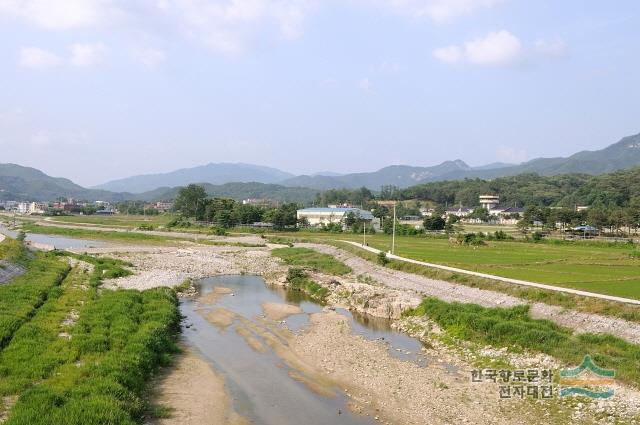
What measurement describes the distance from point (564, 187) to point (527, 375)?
19667cm

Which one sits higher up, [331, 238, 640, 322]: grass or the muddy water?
[331, 238, 640, 322]: grass

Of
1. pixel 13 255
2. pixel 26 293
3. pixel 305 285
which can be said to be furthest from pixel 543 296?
pixel 13 255

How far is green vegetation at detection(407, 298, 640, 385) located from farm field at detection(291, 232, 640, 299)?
20.7 feet

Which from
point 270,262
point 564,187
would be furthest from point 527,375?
point 564,187

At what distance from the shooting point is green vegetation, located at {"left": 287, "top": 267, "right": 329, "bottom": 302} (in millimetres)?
40250

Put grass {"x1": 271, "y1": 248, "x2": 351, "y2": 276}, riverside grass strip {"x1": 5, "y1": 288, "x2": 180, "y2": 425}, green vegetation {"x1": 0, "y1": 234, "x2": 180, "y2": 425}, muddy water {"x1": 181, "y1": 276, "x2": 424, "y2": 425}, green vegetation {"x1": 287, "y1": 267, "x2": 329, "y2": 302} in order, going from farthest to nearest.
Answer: grass {"x1": 271, "y1": 248, "x2": 351, "y2": 276}, green vegetation {"x1": 287, "y1": 267, "x2": 329, "y2": 302}, muddy water {"x1": 181, "y1": 276, "x2": 424, "y2": 425}, green vegetation {"x1": 0, "y1": 234, "x2": 180, "y2": 425}, riverside grass strip {"x1": 5, "y1": 288, "x2": 180, "y2": 425}

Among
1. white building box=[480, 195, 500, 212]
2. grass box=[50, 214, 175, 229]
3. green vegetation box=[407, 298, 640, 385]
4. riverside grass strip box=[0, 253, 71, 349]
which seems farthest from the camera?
white building box=[480, 195, 500, 212]

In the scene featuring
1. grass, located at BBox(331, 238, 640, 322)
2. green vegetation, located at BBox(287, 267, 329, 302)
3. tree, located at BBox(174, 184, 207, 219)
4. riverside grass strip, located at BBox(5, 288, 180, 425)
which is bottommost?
green vegetation, located at BBox(287, 267, 329, 302)

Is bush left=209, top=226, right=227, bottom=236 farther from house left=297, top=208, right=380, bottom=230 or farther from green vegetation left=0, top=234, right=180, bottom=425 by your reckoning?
green vegetation left=0, top=234, right=180, bottom=425

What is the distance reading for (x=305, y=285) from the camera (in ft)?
144

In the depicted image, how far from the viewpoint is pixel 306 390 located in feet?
64.5

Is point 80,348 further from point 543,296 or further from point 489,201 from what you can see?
point 489,201

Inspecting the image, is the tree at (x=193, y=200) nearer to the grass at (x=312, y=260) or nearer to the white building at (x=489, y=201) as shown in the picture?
the grass at (x=312, y=260)

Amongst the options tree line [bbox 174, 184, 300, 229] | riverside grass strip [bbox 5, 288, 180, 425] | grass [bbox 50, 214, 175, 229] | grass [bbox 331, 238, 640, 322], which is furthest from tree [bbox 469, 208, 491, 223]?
riverside grass strip [bbox 5, 288, 180, 425]
